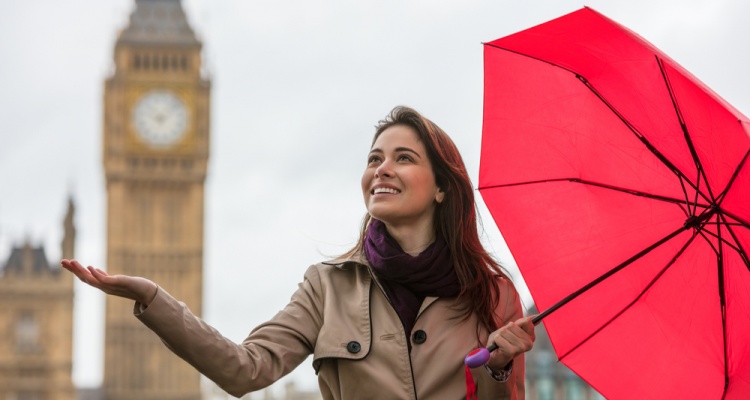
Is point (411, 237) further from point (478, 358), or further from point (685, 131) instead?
point (685, 131)

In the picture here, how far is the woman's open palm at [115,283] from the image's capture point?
3.73 metres

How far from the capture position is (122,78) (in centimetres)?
5541

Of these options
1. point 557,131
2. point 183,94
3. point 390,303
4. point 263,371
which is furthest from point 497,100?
point 183,94

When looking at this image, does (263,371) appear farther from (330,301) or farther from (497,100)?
(497,100)

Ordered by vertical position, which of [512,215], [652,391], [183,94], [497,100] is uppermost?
[183,94]

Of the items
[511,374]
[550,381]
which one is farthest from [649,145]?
[550,381]

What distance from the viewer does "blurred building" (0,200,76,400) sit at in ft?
177

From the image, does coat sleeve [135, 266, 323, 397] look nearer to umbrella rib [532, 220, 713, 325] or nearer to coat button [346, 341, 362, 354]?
coat button [346, 341, 362, 354]

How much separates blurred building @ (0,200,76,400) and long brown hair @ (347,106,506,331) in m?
50.0

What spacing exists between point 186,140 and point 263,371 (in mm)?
51933

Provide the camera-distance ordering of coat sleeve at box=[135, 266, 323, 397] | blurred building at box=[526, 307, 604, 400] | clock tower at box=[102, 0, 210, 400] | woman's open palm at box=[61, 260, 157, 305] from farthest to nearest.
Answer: clock tower at box=[102, 0, 210, 400], blurred building at box=[526, 307, 604, 400], coat sleeve at box=[135, 266, 323, 397], woman's open palm at box=[61, 260, 157, 305]

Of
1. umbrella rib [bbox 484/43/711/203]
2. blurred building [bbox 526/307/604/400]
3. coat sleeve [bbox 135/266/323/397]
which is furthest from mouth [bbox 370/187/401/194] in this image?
blurred building [bbox 526/307/604/400]

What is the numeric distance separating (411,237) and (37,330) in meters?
51.4

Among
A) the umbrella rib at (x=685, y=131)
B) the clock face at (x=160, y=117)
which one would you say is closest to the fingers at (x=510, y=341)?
the umbrella rib at (x=685, y=131)
